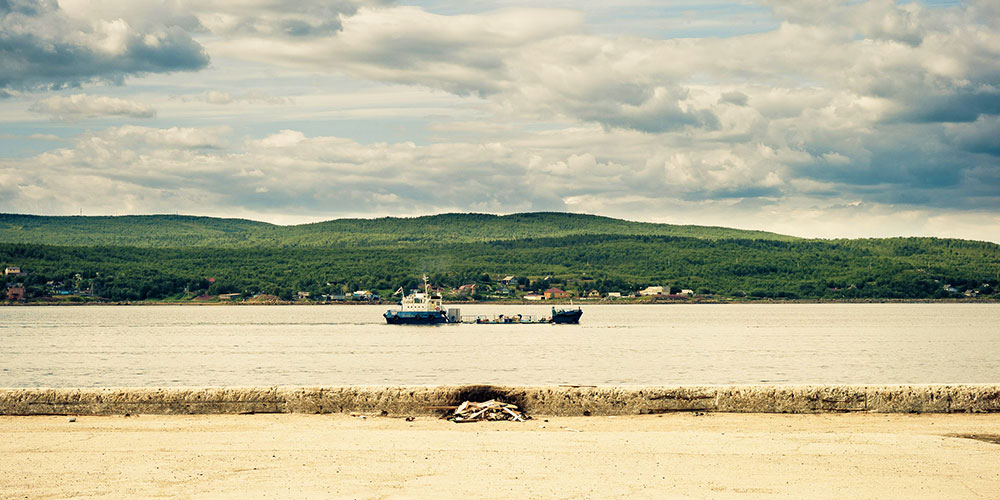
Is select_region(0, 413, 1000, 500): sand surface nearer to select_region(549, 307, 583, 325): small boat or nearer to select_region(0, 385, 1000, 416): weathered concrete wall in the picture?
select_region(0, 385, 1000, 416): weathered concrete wall

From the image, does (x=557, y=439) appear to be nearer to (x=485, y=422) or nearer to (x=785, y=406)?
(x=485, y=422)

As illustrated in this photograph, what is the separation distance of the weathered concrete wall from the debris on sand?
0.24m

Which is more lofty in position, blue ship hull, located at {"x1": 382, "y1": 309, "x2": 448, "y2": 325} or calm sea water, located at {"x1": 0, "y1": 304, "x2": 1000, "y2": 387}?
blue ship hull, located at {"x1": 382, "y1": 309, "x2": 448, "y2": 325}

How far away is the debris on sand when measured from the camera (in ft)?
42.8

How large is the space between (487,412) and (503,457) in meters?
2.68

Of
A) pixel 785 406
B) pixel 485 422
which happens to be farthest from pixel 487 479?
pixel 785 406

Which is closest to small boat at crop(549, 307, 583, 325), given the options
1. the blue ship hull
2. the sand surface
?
the blue ship hull

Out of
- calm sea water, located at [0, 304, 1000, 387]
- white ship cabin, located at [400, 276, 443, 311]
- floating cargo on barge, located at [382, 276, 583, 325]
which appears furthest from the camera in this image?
white ship cabin, located at [400, 276, 443, 311]

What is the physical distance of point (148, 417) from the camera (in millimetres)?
13453

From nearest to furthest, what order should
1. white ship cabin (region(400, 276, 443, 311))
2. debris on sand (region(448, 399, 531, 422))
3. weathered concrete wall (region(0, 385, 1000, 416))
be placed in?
debris on sand (region(448, 399, 531, 422))
weathered concrete wall (region(0, 385, 1000, 416))
white ship cabin (region(400, 276, 443, 311))

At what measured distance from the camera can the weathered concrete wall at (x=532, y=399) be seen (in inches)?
529

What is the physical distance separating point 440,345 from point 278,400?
233ft

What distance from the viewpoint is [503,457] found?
1052 cm

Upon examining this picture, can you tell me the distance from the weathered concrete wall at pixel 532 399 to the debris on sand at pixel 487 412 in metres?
0.24
